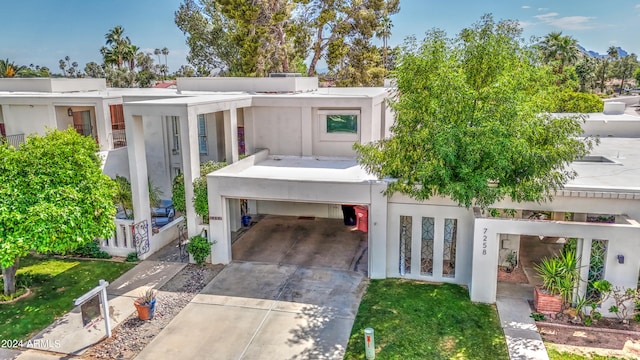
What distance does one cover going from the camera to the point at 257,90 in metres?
24.1

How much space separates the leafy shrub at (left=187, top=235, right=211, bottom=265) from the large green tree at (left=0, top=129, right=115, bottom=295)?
8.93 feet

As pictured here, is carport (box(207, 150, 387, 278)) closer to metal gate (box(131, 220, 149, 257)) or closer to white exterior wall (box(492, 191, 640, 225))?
metal gate (box(131, 220, 149, 257))

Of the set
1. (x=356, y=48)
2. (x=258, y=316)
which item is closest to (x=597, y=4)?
(x=356, y=48)

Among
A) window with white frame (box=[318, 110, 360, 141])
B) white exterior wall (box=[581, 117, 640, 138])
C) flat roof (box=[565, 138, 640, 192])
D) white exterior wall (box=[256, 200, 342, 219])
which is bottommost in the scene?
white exterior wall (box=[256, 200, 342, 219])

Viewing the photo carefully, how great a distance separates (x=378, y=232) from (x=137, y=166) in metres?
8.73

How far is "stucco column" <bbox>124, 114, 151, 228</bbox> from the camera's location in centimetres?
1611

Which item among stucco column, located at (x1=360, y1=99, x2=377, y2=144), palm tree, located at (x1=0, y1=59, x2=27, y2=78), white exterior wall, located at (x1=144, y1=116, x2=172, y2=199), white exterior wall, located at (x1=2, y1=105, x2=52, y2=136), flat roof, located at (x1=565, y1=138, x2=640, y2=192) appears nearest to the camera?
flat roof, located at (x1=565, y1=138, x2=640, y2=192)

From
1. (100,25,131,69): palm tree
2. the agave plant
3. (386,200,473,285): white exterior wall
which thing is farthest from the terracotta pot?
(100,25,131,69): palm tree

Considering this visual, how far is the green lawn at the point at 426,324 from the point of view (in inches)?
422

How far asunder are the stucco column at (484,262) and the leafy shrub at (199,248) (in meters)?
8.63

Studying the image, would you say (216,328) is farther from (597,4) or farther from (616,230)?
(597,4)

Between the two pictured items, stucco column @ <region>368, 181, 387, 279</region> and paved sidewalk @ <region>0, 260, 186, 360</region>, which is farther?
stucco column @ <region>368, 181, 387, 279</region>

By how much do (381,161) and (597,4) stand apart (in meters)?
42.2

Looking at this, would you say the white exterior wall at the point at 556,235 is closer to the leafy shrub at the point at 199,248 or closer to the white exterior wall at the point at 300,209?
the leafy shrub at the point at 199,248
